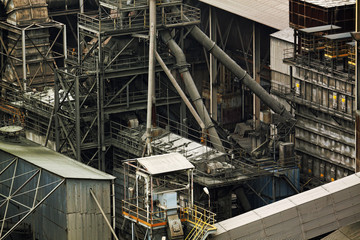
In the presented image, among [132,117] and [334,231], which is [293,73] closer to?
[132,117]

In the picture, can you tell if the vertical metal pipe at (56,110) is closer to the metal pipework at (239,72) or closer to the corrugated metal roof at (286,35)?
the metal pipework at (239,72)

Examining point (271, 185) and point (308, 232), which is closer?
point (308, 232)

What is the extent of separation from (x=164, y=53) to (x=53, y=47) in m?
18.2

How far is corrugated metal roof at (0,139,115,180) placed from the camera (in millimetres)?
59781

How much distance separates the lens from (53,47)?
90.1m

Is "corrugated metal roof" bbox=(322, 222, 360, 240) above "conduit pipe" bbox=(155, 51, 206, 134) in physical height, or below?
below

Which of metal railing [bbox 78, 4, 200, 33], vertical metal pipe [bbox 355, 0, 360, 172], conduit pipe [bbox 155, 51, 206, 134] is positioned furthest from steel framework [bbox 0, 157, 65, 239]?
vertical metal pipe [bbox 355, 0, 360, 172]

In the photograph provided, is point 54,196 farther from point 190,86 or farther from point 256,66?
point 256,66

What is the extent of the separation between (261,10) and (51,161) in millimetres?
21926

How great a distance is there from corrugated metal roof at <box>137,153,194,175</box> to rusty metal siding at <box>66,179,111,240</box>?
2792 mm

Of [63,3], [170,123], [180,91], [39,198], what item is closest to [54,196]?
[39,198]

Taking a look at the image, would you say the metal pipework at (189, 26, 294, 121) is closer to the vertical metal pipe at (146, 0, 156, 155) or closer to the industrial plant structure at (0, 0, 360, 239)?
the industrial plant structure at (0, 0, 360, 239)

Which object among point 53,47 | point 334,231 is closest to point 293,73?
point 334,231

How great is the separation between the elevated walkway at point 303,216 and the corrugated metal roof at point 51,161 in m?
7.03
